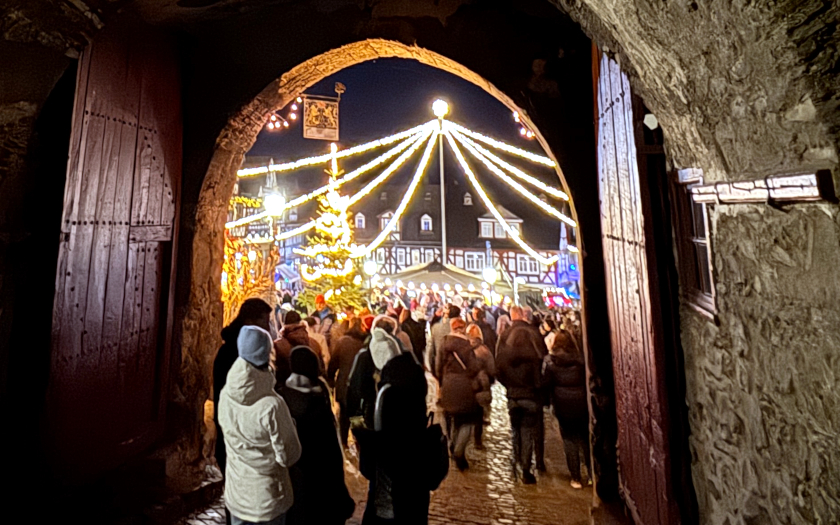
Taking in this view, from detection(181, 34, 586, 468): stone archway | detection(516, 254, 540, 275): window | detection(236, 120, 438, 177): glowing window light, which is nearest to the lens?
detection(181, 34, 586, 468): stone archway

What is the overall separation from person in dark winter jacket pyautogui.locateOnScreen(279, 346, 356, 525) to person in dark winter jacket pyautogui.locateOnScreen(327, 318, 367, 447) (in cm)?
214

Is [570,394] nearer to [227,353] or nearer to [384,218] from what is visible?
[227,353]

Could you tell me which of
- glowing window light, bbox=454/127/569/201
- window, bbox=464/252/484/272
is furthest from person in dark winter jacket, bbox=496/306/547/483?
window, bbox=464/252/484/272

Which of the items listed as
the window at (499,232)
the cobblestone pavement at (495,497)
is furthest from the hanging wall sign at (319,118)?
the window at (499,232)

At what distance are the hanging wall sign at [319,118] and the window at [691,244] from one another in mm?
7731

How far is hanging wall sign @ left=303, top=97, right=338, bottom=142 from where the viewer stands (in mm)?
9094

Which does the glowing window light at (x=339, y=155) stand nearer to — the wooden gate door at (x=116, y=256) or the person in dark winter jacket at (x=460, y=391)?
the wooden gate door at (x=116, y=256)

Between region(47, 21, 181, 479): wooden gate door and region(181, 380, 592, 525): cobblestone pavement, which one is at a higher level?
region(47, 21, 181, 479): wooden gate door

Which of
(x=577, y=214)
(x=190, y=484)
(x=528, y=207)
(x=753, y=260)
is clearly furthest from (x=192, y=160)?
(x=528, y=207)

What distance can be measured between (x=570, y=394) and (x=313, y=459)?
2787 millimetres

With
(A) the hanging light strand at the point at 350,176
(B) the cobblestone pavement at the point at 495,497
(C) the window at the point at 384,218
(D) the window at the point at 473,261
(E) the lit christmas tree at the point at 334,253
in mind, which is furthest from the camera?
(C) the window at the point at 384,218

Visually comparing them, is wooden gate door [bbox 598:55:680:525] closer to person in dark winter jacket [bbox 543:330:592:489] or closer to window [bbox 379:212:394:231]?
person in dark winter jacket [bbox 543:330:592:489]

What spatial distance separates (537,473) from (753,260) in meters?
3.75

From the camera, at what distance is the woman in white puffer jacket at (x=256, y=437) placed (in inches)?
91.0
